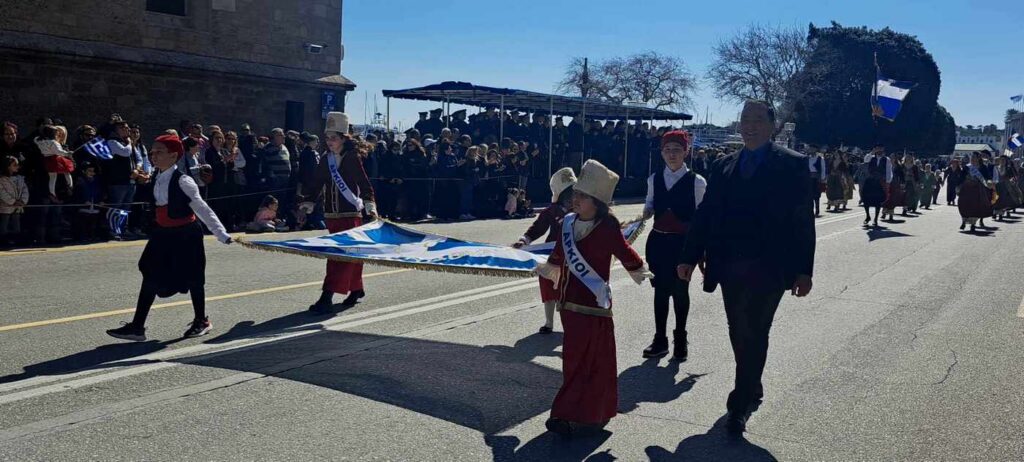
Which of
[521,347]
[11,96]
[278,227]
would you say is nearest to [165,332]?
[521,347]

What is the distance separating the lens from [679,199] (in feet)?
24.5

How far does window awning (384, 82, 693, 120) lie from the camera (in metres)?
24.9

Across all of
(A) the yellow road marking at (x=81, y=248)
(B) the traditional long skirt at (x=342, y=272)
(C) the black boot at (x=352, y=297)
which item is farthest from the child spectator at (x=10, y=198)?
(C) the black boot at (x=352, y=297)

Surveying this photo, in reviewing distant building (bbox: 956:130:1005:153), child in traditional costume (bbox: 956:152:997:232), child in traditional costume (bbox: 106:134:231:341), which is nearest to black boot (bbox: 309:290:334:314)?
child in traditional costume (bbox: 106:134:231:341)

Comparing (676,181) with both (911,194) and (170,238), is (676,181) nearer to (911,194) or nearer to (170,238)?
(170,238)

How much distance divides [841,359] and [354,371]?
3.94 metres

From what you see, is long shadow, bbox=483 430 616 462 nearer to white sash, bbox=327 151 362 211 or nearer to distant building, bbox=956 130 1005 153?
white sash, bbox=327 151 362 211

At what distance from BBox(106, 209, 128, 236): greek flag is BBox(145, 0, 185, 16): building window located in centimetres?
955

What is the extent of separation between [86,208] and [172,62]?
890 cm

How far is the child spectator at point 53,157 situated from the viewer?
1362cm

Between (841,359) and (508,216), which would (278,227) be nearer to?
(508,216)

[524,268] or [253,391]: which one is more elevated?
[524,268]

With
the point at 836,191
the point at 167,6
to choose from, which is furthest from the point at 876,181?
the point at 167,6

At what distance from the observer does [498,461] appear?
4.87m
